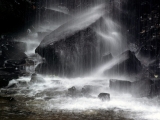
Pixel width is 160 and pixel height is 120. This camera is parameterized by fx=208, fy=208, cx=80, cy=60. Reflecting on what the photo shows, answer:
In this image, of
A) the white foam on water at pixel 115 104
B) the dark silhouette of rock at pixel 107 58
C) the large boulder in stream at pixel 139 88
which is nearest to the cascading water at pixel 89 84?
the white foam on water at pixel 115 104

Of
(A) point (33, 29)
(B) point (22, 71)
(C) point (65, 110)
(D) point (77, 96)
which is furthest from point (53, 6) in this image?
(C) point (65, 110)

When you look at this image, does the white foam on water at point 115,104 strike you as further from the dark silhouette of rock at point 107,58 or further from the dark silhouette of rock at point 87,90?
the dark silhouette of rock at point 107,58

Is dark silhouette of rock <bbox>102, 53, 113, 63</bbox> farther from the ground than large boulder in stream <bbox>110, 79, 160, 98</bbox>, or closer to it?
farther from the ground

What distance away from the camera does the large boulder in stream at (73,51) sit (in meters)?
10.6

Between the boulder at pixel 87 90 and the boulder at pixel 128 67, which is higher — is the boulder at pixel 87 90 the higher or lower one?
the lower one

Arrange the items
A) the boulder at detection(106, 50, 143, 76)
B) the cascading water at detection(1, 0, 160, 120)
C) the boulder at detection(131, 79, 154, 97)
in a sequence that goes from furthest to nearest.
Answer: the boulder at detection(106, 50, 143, 76)
the boulder at detection(131, 79, 154, 97)
the cascading water at detection(1, 0, 160, 120)

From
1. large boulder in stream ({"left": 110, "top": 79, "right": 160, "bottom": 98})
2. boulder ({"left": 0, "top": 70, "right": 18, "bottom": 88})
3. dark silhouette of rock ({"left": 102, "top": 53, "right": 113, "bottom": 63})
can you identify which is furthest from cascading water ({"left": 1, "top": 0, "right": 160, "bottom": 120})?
boulder ({"left": 0, "top": 70, "right": 18, "bottom": 88})

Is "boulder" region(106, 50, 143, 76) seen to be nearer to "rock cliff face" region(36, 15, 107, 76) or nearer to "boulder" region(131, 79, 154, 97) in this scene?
"rock cliff face" region(36, 15, 107, 76)

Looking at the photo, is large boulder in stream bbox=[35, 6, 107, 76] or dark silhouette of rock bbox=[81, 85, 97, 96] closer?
dark silhouette of rock bbox=[81, 85, 97, 96]

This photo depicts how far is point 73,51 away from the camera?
10.7 metres

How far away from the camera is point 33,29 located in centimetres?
1686

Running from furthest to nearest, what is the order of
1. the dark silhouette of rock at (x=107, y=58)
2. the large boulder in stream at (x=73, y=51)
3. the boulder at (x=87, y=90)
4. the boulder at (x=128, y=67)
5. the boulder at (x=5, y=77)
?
the dark silhouette of rock at (x=107, y=58)
the large boulder in stream at (x=73, y=51)
the boulder at (x=128, y=67)
the boulder at (x=5, y=77)
the boulder at (x=87, y=90)

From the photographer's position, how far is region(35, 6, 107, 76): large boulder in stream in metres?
10.6

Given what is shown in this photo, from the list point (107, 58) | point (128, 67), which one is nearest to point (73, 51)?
point (107, 58)
